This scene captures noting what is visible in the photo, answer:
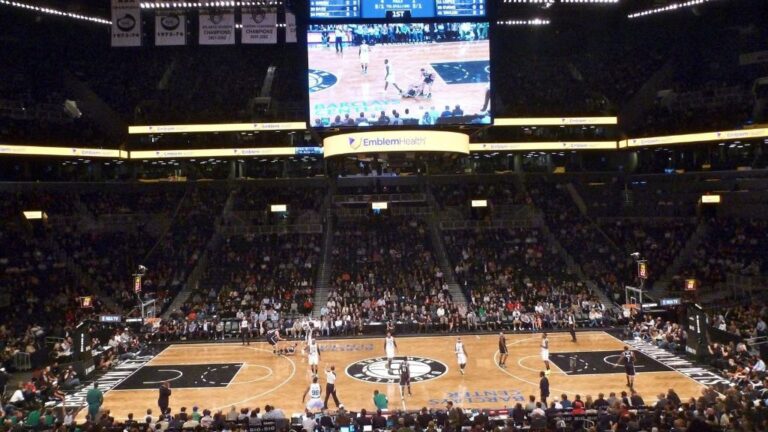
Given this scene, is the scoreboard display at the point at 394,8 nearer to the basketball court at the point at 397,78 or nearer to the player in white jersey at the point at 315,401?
the basketball court at the point at 397,78

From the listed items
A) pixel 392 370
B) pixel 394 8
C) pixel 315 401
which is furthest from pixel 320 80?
pixel 315 401

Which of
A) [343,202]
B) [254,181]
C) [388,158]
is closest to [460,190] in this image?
[343,202]

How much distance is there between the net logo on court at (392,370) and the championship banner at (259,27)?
15.0 m

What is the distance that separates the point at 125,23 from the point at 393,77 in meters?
13.1

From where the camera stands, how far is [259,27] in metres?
27.7

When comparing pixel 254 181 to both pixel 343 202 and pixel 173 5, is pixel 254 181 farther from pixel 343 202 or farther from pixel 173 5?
pixel 173 5

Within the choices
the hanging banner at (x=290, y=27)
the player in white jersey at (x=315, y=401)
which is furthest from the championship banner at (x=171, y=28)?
the player in white jersey at (x=315, y=401)

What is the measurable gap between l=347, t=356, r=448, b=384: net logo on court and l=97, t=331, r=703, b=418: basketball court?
35 millimetres

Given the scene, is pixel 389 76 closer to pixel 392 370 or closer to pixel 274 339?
pixel 392 370

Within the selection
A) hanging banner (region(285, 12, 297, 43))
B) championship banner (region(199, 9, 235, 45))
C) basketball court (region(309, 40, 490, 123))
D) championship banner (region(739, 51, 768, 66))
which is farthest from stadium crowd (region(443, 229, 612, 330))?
championship banner (region(739, 51, 768, 66))

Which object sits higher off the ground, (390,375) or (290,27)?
(290,27)

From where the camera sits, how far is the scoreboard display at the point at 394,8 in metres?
23.4

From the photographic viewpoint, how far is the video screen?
23.5 m

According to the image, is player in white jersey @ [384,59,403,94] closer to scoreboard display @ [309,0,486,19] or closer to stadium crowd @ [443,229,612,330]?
scoreboard display @ [309,0,486,19]
